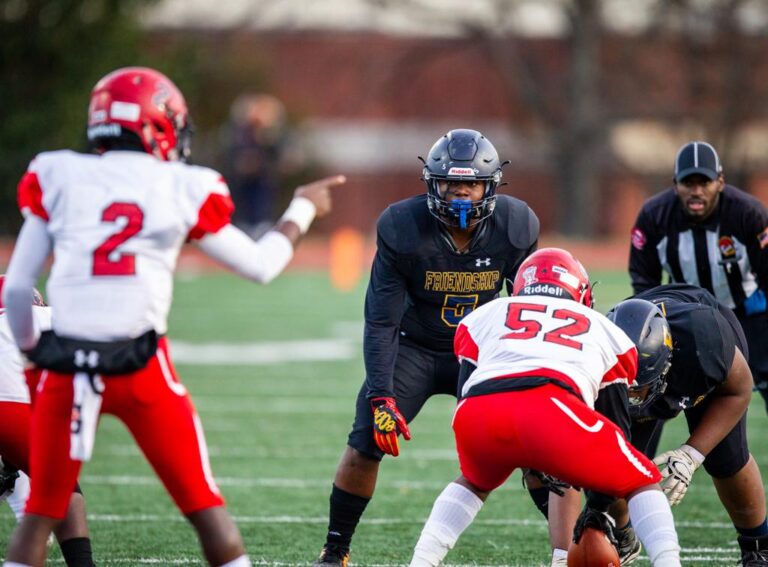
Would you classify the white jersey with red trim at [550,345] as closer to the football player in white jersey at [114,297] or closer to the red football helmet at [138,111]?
the football player in white jersey at [114,297]

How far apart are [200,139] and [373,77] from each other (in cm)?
539

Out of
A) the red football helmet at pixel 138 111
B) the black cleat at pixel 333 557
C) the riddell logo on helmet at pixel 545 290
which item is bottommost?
A: the black cleat at pixel 333 557

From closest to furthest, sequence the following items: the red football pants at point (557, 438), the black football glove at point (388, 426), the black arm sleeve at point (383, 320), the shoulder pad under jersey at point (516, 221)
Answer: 1. the red football pants at point (557, 438)
2. the black football glove at point (388, 426)
3. the black arm sleeve at point (383, 320)
4. the shoulder pad under jersey at point (516, 221)

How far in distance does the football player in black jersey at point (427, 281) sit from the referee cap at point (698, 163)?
1.21 metres

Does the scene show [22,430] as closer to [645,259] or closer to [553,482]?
[553,482]

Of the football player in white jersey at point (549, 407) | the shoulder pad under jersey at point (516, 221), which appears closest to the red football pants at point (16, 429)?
the football player in white jersey at point (549, 407)

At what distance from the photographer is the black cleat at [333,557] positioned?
5203 millimetres

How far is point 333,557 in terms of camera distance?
5211mm

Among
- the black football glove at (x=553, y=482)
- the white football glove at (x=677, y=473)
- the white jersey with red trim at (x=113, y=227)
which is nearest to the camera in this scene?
the white jersey with red trim at (x=113, y=227)

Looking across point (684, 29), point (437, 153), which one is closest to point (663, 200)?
point (437, 153)

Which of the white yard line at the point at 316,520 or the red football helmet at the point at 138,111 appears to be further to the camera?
the white yard line at the point at 316,520

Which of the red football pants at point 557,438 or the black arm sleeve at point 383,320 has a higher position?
the black arm sleeve at point 383,320

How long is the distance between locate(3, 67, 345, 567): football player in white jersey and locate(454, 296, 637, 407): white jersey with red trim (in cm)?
89

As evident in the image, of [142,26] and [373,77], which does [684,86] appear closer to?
[373,77]
